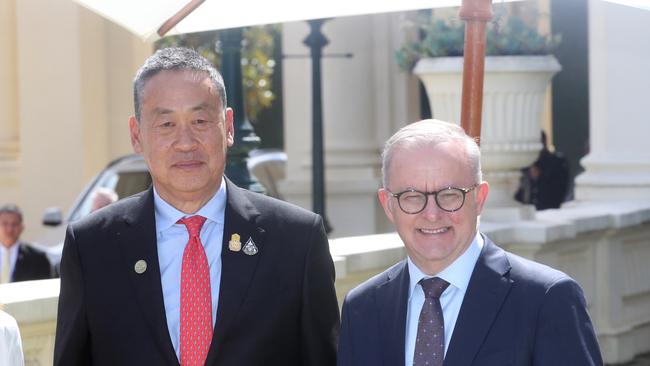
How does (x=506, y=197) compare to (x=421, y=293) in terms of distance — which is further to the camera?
(x=506, y=197)

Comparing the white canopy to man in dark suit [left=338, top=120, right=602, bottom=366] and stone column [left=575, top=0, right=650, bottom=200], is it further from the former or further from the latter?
stone column [left=575, top=0, right=650, bottom=200]

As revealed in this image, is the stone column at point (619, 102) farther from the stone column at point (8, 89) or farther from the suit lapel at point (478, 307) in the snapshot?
the stone column at point (8, 89)

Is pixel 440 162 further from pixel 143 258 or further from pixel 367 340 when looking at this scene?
pixel 143 258

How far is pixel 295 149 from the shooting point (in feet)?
51.1

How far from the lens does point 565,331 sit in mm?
3303

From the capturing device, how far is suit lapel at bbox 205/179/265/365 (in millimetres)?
3773

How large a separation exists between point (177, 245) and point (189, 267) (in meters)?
0.12

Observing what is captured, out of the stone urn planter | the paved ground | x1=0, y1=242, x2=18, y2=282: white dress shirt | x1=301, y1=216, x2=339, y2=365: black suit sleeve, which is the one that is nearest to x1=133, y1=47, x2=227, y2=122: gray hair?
x1=301, y1=216, x2=339, y2=365: black suit sleeve

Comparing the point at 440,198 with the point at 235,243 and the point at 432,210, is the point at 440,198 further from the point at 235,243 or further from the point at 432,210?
the point at 235,243

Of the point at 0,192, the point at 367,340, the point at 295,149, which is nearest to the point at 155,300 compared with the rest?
the point at 367,340

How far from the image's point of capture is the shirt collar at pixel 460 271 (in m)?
3.48

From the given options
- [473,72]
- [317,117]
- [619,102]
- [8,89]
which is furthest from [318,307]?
[8,89]

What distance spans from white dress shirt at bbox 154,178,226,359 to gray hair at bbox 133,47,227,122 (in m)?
0.28

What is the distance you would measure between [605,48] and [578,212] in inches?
60.9
